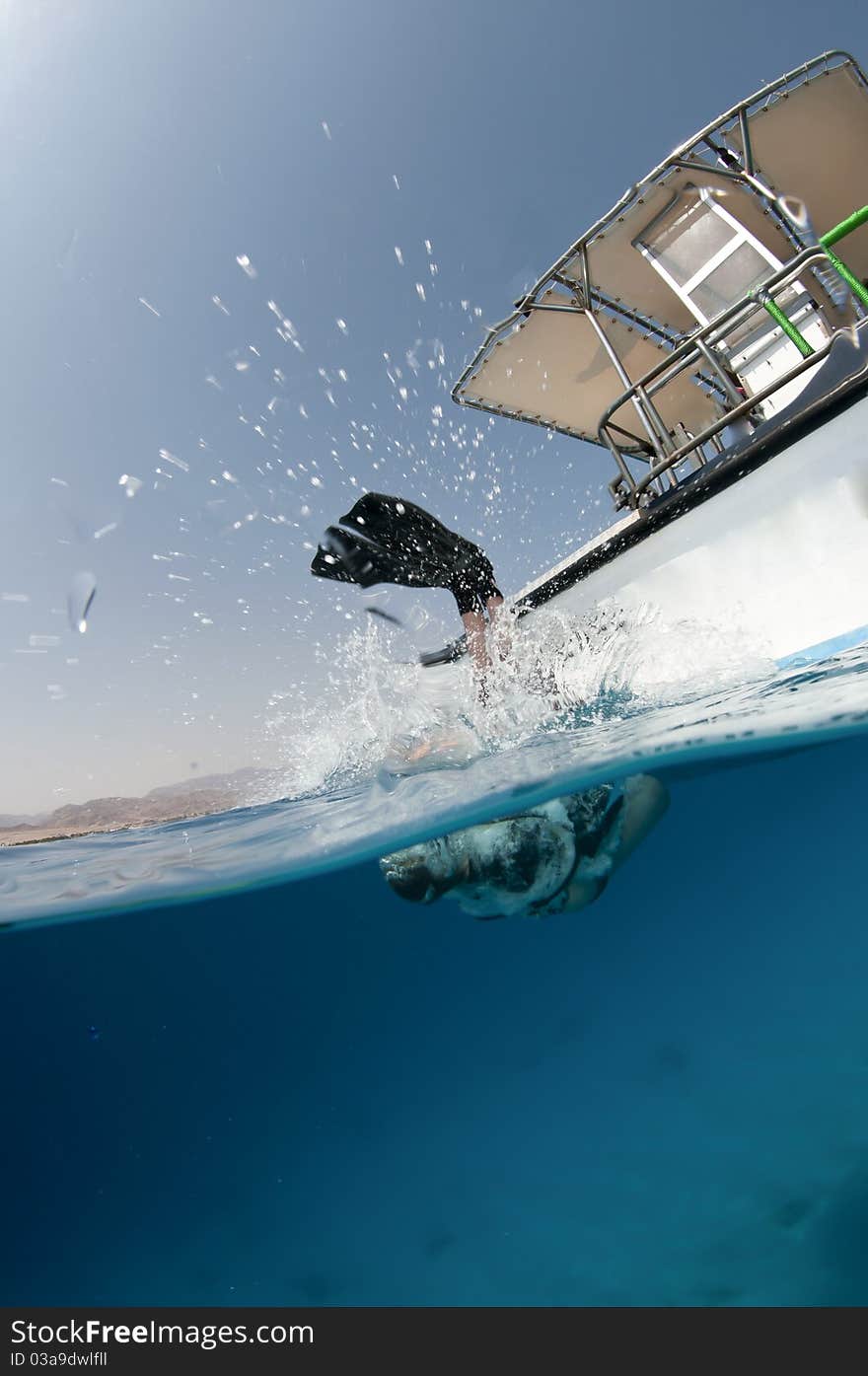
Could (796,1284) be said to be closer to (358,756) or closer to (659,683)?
(659,683)

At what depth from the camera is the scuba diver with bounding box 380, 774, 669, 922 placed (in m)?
5.77

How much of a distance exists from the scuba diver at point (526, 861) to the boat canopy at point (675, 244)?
5537 millimetres

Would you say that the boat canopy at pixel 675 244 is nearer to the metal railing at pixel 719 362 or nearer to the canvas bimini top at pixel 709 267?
the canvas bimini top at pixel 709 267

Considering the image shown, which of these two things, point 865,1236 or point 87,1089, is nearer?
point 865,1236

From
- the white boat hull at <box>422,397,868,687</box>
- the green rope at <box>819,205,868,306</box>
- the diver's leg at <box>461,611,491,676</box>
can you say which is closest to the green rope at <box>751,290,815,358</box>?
the green rope at <box>819,205,868,306</box>

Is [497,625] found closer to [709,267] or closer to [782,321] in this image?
[782,321]

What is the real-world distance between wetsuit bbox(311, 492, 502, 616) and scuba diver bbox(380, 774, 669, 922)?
8.39ft

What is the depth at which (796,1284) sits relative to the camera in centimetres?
445

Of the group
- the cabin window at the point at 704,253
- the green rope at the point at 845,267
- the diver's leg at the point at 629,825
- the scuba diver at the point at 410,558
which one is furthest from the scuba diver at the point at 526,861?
the cabin window at the point at 704,253

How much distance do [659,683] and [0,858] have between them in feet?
29.7

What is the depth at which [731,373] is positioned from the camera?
9117 millimetres

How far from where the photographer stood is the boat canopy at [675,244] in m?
7.96

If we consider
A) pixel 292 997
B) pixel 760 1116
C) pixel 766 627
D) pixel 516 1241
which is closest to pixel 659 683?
pixel 766 627

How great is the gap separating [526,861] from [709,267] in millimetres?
9610
